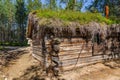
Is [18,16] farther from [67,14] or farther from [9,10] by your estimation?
[67,14]

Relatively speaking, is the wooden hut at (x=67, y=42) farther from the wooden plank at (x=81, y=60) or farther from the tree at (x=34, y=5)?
the tree at (x=34, y=5)

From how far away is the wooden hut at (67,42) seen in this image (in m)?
11.2

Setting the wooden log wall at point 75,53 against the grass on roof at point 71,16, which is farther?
the grass on roof at point 71,16

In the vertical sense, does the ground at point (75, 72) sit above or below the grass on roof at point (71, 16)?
below

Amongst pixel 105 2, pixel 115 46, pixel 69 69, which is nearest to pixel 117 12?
pixel 105 2

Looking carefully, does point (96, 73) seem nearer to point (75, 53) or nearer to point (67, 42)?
point (75, 53)

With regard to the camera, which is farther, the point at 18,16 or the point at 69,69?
the point at 18,16

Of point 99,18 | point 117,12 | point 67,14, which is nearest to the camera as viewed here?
point 67,14

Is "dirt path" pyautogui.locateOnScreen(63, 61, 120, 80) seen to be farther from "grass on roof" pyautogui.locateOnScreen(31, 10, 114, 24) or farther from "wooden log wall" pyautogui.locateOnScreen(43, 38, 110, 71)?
"grass on roof" pyautogui.locateOnScreen(31, 10, 114, 24)

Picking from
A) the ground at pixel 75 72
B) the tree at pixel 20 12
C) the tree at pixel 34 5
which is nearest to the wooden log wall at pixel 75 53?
the ground at pixel 75 72

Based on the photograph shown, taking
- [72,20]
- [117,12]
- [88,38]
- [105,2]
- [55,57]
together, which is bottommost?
[55,57]

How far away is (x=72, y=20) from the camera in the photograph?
11977mm

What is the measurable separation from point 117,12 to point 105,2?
4059 millimetres

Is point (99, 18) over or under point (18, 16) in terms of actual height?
under
